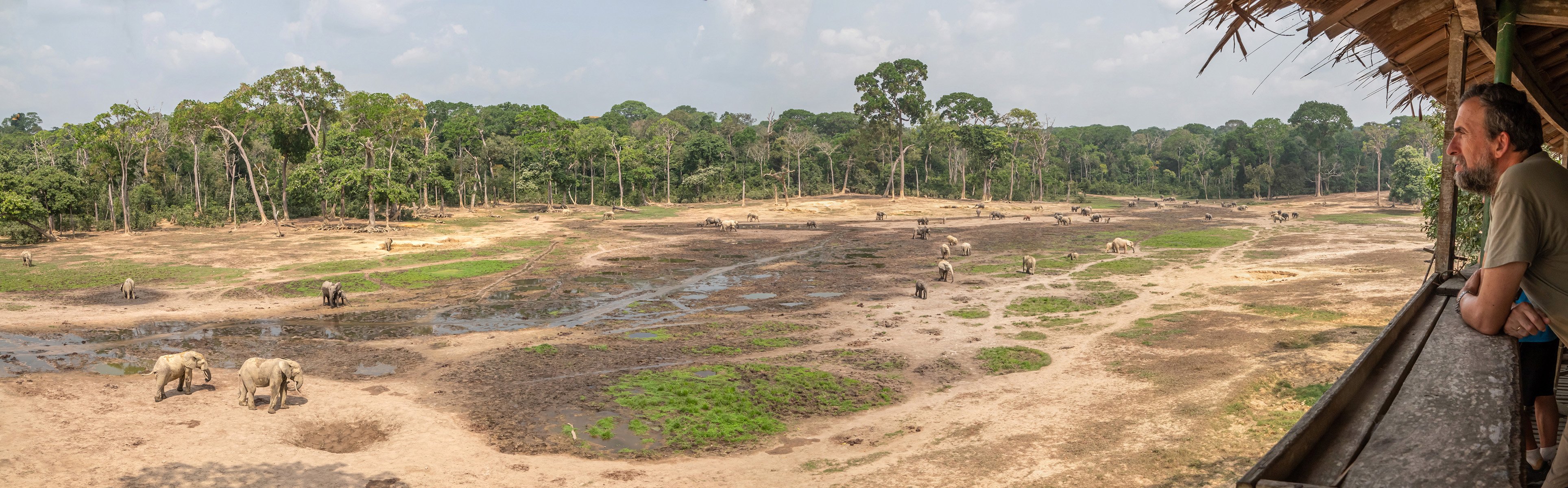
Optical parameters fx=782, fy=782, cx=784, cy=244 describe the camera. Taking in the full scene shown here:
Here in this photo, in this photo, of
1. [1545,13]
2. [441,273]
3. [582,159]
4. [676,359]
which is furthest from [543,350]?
[582,159]

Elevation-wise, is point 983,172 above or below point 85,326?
above

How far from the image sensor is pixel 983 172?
232 ft

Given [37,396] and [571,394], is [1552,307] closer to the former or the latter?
[571,394]

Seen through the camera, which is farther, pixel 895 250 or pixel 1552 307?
pixel 895 250

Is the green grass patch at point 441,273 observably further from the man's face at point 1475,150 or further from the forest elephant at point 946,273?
the man's face at point 1475,150

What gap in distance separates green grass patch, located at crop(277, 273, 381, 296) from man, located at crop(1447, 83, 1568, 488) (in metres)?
23.2

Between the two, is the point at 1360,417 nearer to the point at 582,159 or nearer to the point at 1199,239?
the point at 1199,239

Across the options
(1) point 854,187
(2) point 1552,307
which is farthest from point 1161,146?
(2) point 1552,307

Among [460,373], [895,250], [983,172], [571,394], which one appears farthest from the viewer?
[983,172]

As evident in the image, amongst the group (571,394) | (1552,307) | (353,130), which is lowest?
(571,394)

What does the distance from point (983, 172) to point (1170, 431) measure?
63972 mm

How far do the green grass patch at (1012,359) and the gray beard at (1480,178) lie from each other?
32.8 feet

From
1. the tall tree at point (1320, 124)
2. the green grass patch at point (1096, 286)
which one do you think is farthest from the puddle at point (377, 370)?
the tall tree at point (1320, 124)

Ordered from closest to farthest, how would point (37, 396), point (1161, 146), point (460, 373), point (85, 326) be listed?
point (37, 396), point (460, 373), point (85, 326), point (1161, 146)
